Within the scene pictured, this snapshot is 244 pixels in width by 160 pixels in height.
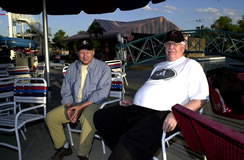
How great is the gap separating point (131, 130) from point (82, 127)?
0.88 metres

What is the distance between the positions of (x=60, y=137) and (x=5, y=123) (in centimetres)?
75

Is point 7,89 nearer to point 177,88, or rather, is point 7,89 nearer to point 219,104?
point 177,88

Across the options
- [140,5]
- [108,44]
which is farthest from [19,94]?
[108,44]

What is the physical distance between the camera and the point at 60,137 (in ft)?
9.24

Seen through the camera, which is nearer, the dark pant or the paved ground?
the dark pant

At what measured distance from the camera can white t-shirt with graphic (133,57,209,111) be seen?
7.20ft

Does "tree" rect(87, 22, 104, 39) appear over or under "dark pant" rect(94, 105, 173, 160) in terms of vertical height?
over

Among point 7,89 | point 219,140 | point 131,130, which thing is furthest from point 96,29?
point 219,140

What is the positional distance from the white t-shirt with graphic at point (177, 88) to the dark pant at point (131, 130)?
11 cm

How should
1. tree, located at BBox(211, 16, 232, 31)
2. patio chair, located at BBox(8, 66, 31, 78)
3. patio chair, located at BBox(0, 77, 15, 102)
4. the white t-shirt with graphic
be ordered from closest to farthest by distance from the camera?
1. the white t-shirt with graphic
2. patio chair, located at BBox(0, 77, 15, 102)
3. patio chair, located at BBox(8, 66, 31, 78)
4. tree, located at BBox(211, 16, 232, 31)

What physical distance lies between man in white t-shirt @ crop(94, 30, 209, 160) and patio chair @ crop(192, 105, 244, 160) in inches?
26.9

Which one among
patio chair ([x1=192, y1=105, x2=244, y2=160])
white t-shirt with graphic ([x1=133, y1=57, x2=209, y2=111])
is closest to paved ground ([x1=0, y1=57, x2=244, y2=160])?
white t-shirt with graphic ([x1=133, y1=57, x2=209, y2=111])

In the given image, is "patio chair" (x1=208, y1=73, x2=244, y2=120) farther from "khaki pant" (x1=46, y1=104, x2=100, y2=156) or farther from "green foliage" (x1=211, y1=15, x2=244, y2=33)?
"green foliage" (x1=211, y1=15, x2=244, y2=33)

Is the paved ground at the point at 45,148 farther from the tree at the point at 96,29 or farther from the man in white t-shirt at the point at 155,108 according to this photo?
the tree at the point at 96,29
